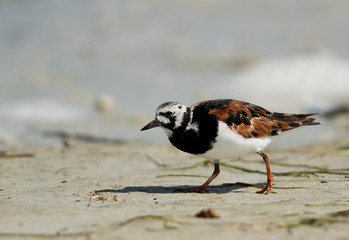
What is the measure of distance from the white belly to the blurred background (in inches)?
155

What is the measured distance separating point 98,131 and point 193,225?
574 centimetres

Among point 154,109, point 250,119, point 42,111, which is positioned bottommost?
point 250,119

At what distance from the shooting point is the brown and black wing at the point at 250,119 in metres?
4.29

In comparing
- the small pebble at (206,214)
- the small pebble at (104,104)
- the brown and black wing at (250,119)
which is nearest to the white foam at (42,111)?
the small pebble at (104,104)

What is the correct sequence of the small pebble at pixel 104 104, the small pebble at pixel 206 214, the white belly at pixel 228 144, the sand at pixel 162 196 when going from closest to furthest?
the sand at pixel 162 196
the small pebble at pixel 206 214
the white belly at pixel 228 144
the small pebble at pixel 104 104

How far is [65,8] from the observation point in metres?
14.8

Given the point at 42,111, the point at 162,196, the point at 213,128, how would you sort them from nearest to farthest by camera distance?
the point at 162,196 → the point at 213,128 → the point at 42,111

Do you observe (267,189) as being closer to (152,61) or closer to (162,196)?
(162,196)

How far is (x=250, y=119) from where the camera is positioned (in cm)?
445

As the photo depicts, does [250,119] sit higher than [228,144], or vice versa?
[250,119]

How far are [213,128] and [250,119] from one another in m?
0.42

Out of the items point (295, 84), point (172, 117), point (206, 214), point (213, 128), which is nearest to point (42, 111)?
point (295, 84)

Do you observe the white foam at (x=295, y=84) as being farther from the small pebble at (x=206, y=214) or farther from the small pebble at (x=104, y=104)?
the small pebble at (x=206, y=214)

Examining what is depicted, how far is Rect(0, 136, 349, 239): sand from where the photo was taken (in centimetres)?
294
